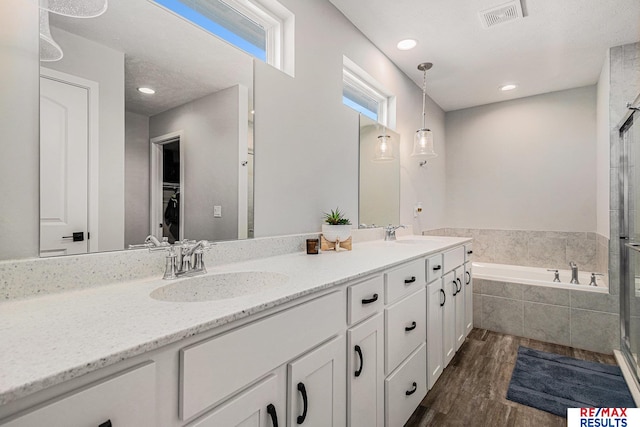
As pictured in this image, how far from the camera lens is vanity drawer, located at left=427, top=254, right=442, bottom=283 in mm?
1855

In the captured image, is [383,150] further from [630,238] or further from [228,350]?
[228,350]

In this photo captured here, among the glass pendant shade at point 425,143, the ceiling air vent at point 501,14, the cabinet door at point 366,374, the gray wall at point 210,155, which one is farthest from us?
the glass pendant shade at point 425,143

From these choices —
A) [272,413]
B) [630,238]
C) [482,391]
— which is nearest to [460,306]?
[482,391]

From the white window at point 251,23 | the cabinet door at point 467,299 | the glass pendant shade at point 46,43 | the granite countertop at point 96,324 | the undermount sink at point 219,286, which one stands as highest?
the white window at point 251,23

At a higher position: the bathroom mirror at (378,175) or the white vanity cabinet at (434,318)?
the bathroom mirror at (378,175)

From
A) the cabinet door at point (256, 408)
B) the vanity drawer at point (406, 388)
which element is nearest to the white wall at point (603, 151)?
the vanity drawer at point (406, 388)

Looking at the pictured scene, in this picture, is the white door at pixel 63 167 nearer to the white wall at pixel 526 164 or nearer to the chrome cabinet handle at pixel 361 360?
the chrome cabinet handle at pixel 361 360

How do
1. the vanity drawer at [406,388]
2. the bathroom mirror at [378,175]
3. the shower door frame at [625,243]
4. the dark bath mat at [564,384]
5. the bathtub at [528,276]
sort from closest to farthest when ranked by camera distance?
the vanity drawer at [406,388] → the dark bath mat at [564,384] → the shower door frame at [625,243] → the bathroom mirror at [378,175] → the bathtub at [528,276]

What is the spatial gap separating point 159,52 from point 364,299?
A: 127cm

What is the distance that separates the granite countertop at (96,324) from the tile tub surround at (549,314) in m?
2.64

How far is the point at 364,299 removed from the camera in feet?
4.02

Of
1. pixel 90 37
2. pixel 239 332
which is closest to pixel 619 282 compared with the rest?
pixel 239 332

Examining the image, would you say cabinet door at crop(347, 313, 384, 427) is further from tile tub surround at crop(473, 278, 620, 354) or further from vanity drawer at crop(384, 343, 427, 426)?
tile tub surround at crop(473, 278, 620, 354)

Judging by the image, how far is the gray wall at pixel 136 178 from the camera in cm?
110
